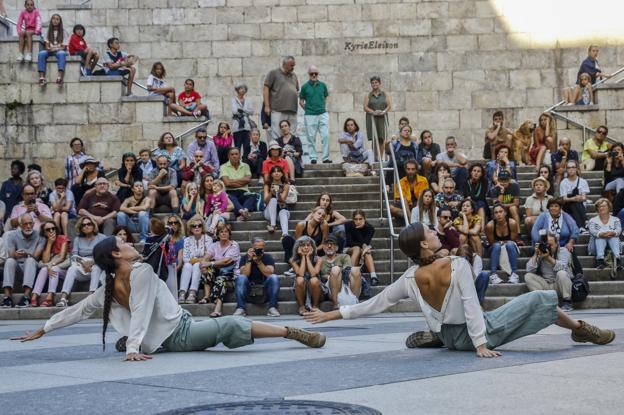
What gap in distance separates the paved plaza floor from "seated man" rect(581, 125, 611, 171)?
11190mm

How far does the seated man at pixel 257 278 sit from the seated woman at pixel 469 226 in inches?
119

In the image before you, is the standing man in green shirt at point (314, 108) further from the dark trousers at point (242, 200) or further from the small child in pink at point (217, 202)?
the small child in pink at point (217, 202)

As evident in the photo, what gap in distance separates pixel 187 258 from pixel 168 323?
7.18m

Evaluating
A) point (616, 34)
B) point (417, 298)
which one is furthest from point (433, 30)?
point (417, 298)

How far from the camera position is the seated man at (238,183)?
17.8 meters

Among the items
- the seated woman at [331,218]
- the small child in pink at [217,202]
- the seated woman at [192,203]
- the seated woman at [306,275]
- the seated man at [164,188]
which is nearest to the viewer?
the seated woman at [306,275]

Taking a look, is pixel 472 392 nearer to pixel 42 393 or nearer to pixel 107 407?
pixel 107 407

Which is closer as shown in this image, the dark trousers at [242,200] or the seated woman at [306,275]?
the seated woman at [306,275]

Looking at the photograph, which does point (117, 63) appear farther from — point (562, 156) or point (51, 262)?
point (562, 156)

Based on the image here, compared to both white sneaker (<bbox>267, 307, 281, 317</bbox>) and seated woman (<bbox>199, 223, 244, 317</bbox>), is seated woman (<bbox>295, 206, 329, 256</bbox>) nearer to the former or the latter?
seated woman (<bbox>199, 223, 244, 317</bbox>)

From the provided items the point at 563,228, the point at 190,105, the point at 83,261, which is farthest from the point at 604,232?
the point at 190,105

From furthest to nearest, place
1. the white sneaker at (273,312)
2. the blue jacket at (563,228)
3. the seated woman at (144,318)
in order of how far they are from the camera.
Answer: the blue jacket at (563,228)
the white sneaker at (273,312)
the seated woman at (144,318)

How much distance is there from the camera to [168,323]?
8.13m

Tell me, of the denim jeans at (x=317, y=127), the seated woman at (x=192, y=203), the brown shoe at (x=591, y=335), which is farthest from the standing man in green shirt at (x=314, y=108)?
the brown shoe at (x=591, y=335)
